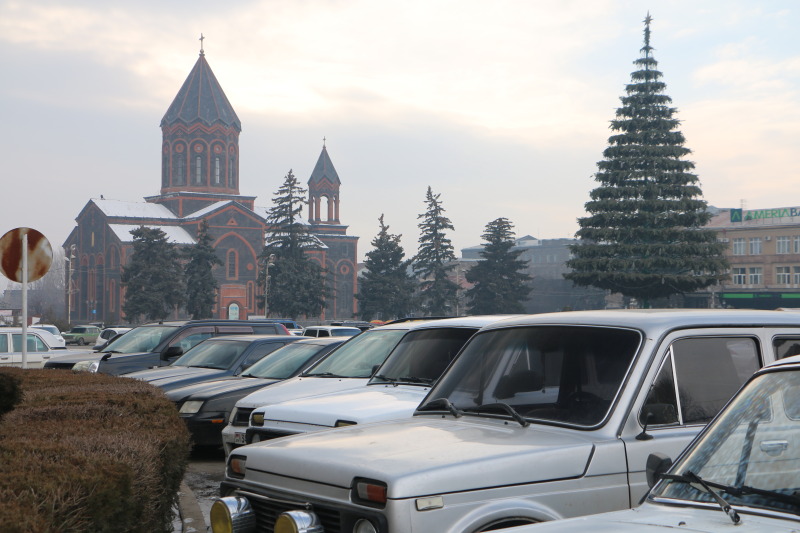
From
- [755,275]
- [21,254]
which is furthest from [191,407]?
[755,275]

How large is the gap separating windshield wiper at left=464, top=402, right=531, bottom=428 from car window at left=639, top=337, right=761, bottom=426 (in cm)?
57

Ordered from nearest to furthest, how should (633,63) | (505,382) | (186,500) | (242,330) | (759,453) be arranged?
(759,453)
(505,382)
(186,500)
(242,330)
(633,63)

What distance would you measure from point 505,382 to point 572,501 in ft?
3.20

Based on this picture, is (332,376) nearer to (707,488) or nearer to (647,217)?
(707,488)

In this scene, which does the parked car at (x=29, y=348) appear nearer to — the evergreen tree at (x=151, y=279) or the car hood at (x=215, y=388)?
the car hood at (x=215, y=388)

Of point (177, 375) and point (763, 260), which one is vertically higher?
point (763, 260)

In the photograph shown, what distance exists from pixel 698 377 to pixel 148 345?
48.5 ft

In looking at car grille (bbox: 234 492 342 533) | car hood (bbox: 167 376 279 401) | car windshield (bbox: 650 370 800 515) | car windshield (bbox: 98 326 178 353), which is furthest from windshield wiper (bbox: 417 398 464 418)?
car windshield (bbox: 98 326 178 353)

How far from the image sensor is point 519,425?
5.01m

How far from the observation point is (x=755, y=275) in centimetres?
9575

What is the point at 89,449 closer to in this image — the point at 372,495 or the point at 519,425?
the point at 372,495

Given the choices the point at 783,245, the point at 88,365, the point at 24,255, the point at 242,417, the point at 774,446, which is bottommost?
the point at 242,417

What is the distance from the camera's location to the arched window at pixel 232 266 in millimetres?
103938

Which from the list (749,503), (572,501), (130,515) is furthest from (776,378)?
(130,515)
